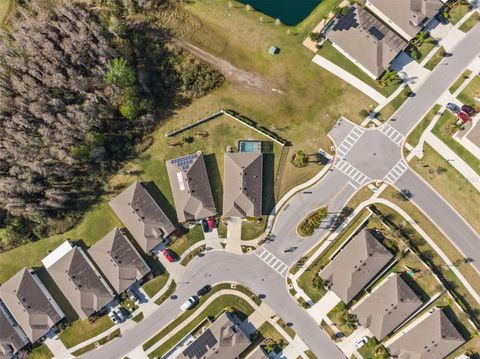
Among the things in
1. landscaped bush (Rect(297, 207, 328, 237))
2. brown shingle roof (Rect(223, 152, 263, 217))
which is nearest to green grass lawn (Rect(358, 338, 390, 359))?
landscaped bush (Rect(297, 207, 328, 237))

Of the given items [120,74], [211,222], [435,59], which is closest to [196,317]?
[211,222]

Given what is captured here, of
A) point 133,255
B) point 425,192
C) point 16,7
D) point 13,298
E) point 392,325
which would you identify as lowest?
point 392,325

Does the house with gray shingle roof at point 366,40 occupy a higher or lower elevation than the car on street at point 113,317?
higher

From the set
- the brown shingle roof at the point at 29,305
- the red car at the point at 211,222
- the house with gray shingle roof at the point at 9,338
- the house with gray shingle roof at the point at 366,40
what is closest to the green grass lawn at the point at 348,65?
the house with gray shingle roof at the point at 366,40

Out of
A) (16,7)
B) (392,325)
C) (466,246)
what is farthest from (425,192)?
(16,7)

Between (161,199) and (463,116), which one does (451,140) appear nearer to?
(463,116)

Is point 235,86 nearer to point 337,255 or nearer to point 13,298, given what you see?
point 337,255

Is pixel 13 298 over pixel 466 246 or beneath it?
over

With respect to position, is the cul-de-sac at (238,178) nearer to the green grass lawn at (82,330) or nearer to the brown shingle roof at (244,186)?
the green grass lawn at (82,330)
